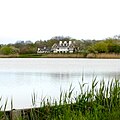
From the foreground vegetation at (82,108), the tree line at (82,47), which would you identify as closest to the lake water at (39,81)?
the foreground vegetation at (82,108)

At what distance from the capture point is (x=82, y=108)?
4297 mm

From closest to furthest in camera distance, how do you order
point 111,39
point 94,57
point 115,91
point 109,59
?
point 115,91 → point 109,59 → point 94,57 → point 111,39

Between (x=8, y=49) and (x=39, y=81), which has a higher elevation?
(x=8, y=49)

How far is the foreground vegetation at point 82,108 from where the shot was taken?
12.1ft

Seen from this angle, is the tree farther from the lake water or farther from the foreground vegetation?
the foreground vegetation

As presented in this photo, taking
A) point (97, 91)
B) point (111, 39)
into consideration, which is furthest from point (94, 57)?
point (97, 91)

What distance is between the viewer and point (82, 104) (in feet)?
14.2

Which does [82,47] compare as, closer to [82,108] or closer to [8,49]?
[8,49]

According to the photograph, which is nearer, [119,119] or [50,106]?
[119,119]

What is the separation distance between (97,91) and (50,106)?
818 millimetres

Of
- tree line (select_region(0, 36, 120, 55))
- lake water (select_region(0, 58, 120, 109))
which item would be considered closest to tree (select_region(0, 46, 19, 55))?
tree line (select_region(0, 36, 120, 55))

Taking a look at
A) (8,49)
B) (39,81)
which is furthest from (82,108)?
(8,49)

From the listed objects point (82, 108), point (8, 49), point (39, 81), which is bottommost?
point (39, 81)

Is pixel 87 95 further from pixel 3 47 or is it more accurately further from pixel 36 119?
pixel 3 47
